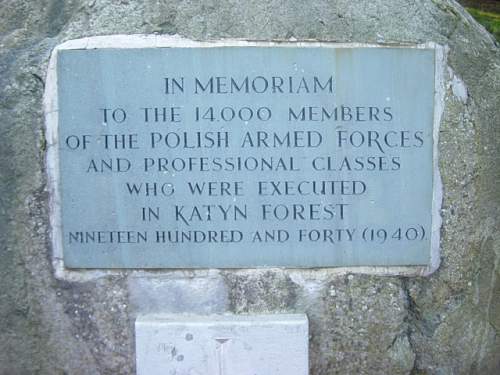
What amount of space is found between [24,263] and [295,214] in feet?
3.59

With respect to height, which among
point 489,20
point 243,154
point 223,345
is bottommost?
point 223,345

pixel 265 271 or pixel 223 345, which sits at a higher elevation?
pixel 265 271

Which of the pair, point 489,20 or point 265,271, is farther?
point 489,20

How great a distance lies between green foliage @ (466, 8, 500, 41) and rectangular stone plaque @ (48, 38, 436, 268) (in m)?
2.01

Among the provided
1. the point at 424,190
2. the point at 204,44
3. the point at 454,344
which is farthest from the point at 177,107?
the point at 454,344

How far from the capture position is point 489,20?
14.1 feet

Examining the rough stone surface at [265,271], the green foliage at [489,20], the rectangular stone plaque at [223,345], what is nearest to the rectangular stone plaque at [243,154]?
the rough stone surface at [265,271]

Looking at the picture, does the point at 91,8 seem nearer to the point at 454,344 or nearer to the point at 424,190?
the point at 424,190

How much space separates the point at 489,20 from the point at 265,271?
3.01 metres

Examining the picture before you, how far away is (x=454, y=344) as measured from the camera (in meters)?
2.40

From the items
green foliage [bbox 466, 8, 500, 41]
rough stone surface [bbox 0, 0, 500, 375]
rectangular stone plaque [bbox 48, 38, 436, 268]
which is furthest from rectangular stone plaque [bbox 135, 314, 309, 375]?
green foliage [bbox 466, 8, 500, 41]

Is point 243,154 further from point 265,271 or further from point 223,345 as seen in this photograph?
point 223,345

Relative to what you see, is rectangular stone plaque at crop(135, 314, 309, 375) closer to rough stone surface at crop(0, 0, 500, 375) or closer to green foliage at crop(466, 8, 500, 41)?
rough stone surface at crop(0, 0, 500, 375)

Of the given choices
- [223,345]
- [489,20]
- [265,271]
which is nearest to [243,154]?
[265,271]
